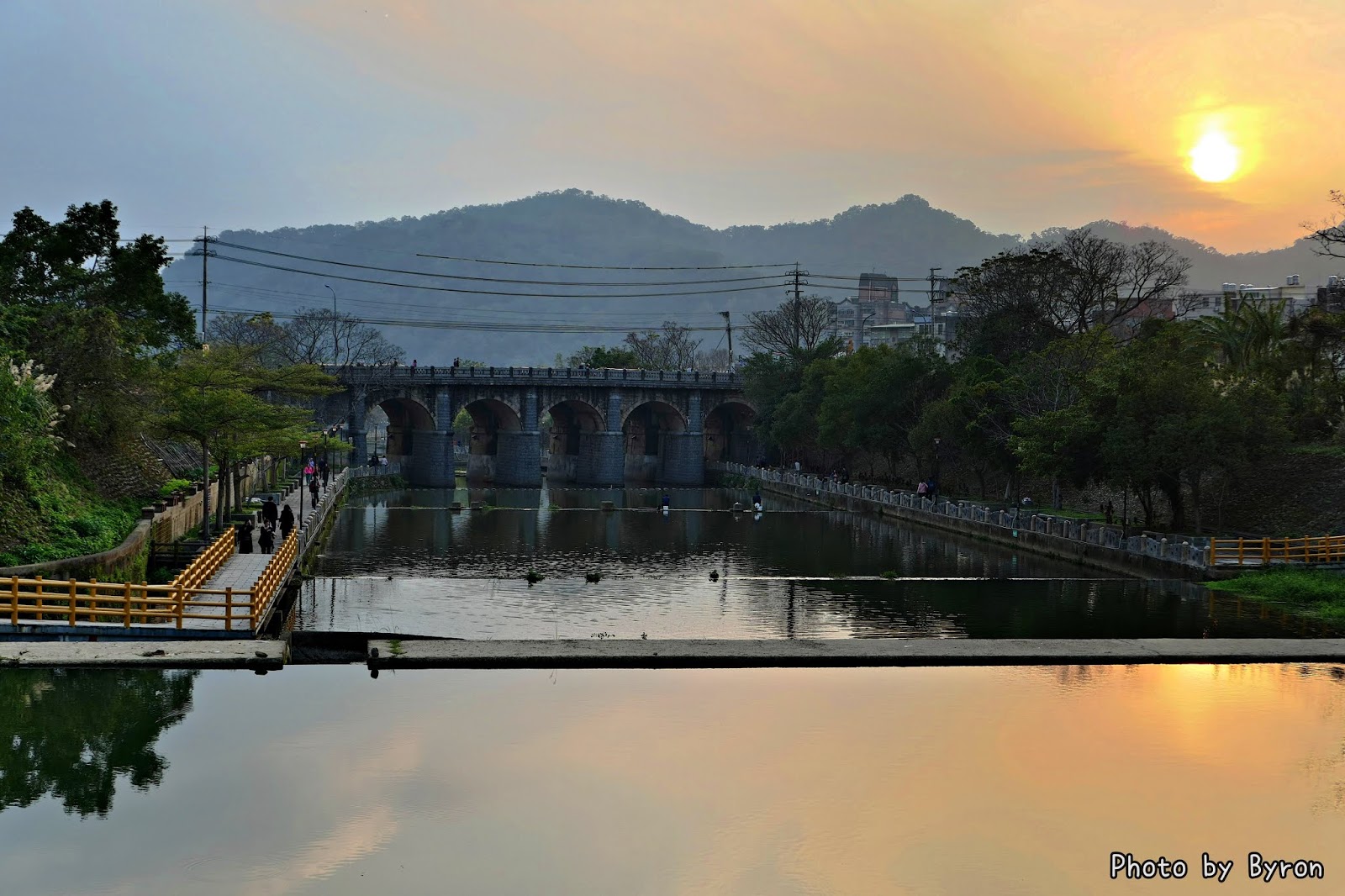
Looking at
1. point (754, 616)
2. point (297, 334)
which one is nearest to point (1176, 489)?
point (754, 616)

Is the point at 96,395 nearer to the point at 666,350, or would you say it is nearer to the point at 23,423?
the point at 23,423

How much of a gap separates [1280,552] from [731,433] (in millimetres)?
86863

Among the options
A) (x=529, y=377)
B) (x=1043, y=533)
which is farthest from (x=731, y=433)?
(x=1043, y=533)

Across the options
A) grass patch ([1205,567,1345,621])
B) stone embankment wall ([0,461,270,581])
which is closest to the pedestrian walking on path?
stone embankment wall ([0,461,270,581])

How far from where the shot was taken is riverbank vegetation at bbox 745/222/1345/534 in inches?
1951

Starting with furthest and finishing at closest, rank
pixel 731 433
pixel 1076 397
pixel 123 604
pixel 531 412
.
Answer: pixel 731 433, pixel 531 412, pixel 1076 397, pixel 123 604

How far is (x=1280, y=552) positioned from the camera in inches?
1818

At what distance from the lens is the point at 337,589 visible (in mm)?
42969

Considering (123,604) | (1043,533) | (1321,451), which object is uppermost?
(1321,451)

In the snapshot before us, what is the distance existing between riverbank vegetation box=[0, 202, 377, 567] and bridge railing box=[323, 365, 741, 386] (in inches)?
1719

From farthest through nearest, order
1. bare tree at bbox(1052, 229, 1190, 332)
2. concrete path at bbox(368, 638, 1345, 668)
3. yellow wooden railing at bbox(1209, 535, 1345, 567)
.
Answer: bare tree at bbox(1052, 229, 1190, 332) < yellow wooden railing at bbox(1209, 535, 1345, 567) < concrete path at bbox(368, 638, 1345, 668)

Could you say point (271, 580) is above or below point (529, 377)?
below

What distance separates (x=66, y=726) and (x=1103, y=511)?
46.5 m

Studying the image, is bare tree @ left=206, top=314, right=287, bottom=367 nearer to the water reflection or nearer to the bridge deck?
the bridge deck
